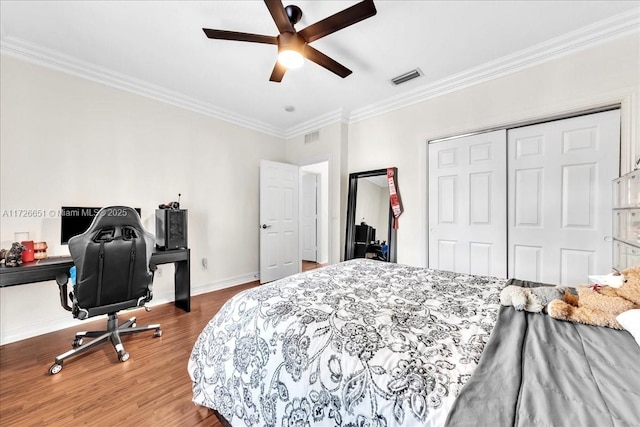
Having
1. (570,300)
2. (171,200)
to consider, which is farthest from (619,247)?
(171,200)

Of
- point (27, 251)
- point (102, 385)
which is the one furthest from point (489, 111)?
point (27, 251)

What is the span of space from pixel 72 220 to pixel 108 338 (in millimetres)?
1224

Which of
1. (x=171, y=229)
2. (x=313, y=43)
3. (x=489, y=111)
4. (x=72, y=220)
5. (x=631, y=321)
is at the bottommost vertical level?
(x=631, y=321)

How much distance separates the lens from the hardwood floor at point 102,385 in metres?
1.41

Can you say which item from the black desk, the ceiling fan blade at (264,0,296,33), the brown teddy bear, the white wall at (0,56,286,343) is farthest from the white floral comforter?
the white wall at (0,56,286,343)

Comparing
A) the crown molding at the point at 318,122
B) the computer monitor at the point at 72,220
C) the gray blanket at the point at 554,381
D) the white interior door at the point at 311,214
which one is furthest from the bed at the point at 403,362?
the white interior door at the point at 311,214

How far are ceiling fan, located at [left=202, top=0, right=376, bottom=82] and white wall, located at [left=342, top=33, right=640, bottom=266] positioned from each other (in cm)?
158

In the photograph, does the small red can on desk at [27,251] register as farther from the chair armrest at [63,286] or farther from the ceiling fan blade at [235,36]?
the ceiling fan blade at [235,36]

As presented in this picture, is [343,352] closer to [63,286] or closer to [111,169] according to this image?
[63,286]

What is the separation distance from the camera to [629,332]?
90cm

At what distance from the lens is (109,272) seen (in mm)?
1929

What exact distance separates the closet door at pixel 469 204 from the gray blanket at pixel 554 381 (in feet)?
6.07

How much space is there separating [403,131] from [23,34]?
3.83m

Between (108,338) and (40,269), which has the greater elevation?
(40,269)
